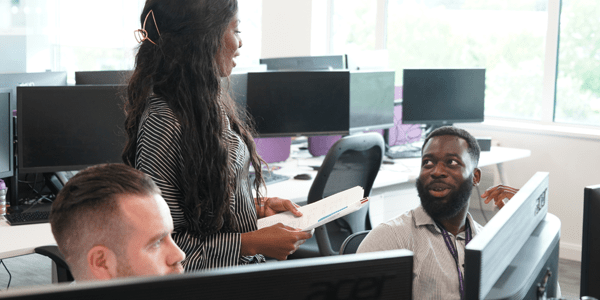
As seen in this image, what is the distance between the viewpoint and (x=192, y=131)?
126 cm

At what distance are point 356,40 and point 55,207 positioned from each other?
5.01 metres

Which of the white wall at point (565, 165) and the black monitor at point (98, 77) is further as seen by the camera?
the white wall at point (565, 165)

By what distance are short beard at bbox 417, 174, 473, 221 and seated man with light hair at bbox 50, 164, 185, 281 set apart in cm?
92

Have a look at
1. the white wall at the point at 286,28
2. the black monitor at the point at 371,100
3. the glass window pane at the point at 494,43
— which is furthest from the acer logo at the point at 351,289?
the white wall at the point at 286,28

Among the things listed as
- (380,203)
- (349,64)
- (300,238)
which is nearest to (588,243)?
(300,238)

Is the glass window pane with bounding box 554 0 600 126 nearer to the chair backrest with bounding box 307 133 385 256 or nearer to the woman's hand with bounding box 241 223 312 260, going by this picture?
the chair backrest with bounding box 307 133 385 256

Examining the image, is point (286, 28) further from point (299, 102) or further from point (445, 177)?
point (445, 177)

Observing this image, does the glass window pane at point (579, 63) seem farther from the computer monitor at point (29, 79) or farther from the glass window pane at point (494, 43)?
A: the computer monitor at point (29, 79)

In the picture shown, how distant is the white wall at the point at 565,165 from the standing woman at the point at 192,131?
3.32 m

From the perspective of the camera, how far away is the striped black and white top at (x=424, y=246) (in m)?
1.36

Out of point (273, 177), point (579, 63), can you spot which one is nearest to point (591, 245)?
point (273, 177)

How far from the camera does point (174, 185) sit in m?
1.24

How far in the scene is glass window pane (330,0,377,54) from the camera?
5496 mm

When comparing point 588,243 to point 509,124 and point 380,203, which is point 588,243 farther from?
point 509,124
